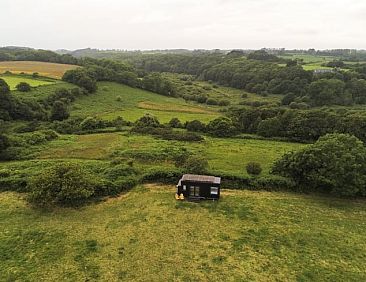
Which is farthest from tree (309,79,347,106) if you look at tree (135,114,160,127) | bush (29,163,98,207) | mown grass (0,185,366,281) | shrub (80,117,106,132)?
bush (29,163,98,207)

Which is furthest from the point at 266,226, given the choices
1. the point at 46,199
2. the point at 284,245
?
the point at 46,199

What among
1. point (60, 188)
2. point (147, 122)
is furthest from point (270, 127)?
point (60, 188)

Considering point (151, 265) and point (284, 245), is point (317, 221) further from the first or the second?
point (151, 265)

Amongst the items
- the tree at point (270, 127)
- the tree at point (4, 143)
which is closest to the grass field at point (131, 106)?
the tree at point (270, 127)

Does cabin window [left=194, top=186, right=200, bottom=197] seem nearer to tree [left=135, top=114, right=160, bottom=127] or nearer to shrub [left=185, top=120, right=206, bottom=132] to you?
shrub [left=185, top=120, right=206, bottom=132]

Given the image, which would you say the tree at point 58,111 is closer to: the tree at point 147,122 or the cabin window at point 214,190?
the tree at point 147,122
